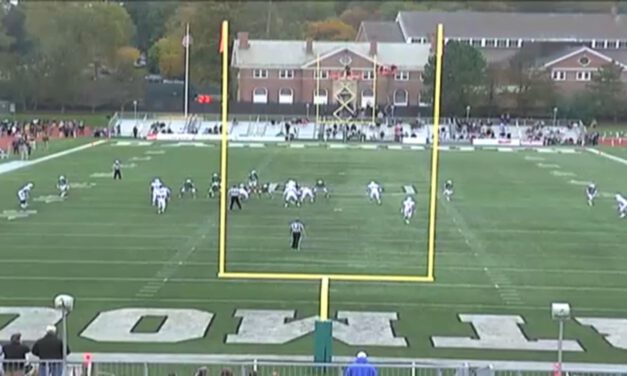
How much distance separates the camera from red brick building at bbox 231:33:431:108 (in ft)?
161

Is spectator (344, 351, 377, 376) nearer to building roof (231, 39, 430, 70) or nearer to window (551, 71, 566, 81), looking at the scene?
window (551, 71, 566, 81)

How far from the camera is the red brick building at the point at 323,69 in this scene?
4903 cm

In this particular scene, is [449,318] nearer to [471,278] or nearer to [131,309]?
[471,278]

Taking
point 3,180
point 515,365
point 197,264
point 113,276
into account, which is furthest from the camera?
point 3,180

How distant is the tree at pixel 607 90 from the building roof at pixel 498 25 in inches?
67.9

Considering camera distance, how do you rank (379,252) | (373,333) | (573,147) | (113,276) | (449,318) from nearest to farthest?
(373,333)
(449,318)
(113,276)
(379,252)
(573,147)

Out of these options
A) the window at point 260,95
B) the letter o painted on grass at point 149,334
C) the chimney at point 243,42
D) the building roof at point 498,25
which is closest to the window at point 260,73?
the window at point 260,95

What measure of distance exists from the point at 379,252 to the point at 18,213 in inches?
298

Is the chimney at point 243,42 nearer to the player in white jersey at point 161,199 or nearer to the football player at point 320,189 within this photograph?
the football player at point 320,189

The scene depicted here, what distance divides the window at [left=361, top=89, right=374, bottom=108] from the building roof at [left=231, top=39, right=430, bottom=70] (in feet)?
5.35

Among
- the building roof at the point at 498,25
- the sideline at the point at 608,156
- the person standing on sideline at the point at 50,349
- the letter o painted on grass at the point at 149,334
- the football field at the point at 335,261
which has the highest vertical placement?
the building roof at the point at 498,25

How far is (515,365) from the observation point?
9.58 meters

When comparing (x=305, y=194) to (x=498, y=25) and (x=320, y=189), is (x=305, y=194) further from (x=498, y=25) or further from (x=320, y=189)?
(x=498, y=25)

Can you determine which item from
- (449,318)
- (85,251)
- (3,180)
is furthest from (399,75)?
(449,318)
